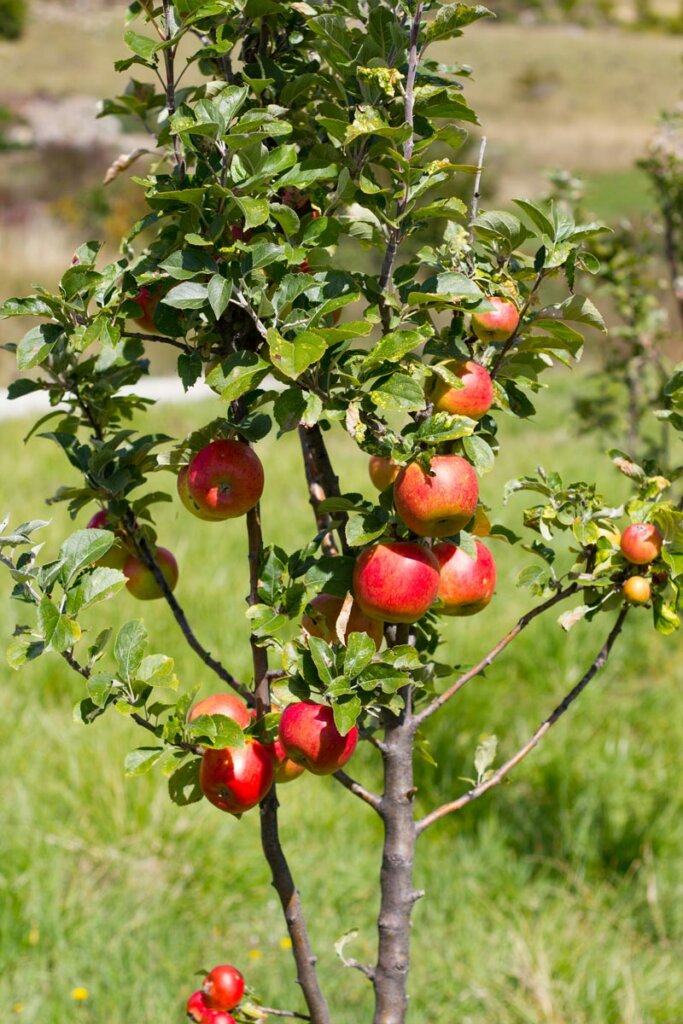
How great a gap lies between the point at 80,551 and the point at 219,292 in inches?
11.4

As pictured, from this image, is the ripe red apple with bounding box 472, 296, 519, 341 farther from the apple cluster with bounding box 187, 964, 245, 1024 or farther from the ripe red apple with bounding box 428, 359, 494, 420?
the apple cluster with bounding box 187, 964, 245, 1024

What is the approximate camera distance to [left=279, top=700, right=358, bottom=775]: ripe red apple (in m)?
1.01

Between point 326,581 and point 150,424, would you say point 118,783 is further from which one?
point 150,424

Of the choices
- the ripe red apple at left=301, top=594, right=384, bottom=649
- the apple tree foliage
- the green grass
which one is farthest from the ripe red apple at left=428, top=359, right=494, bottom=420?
the green grass

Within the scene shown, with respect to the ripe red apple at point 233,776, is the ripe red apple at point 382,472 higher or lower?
higher

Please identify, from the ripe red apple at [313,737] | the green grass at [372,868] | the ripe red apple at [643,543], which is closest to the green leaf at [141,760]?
the ripe red apple at [313,737]

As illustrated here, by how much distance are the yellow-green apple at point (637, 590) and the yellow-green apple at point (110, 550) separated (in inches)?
23.3

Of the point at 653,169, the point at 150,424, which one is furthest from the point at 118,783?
the point at 150,424

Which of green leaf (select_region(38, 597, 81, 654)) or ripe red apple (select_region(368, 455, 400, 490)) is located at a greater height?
ripe red apple (select_region(368, 455, 400, 490))

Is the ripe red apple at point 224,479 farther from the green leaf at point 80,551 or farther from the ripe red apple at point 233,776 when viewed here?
the ripe red apple at point 233,776

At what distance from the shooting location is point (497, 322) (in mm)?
1037

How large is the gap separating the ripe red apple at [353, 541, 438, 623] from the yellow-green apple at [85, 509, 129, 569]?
37cm

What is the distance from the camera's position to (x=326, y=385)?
40.3 inches

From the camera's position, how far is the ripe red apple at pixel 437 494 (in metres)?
0.93
